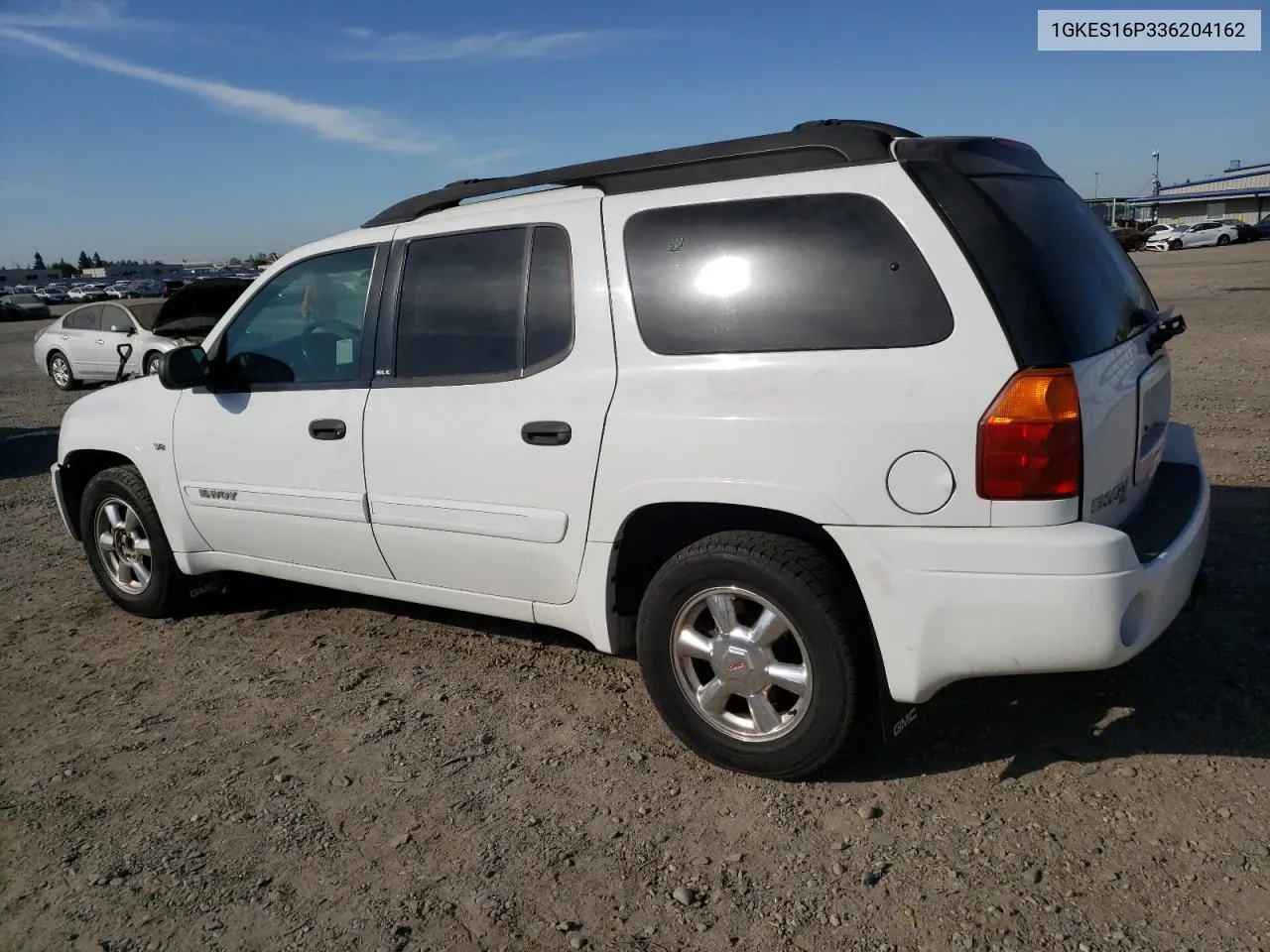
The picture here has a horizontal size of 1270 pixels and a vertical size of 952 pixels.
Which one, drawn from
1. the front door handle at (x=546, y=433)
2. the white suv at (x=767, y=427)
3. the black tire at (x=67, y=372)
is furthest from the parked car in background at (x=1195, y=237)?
the front door handle at (x=546, y=433)

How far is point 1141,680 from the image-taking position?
366 centimetres

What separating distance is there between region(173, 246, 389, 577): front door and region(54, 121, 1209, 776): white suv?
0.07 ft

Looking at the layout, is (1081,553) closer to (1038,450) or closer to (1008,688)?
(1038,450)

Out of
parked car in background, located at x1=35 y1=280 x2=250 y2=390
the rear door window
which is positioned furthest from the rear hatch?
the rear door window

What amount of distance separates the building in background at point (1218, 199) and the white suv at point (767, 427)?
76.8 m

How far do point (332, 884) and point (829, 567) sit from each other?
172cm

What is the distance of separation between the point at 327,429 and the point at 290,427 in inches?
9.8

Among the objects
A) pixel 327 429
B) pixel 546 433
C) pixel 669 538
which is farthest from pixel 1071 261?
pixel 327 429

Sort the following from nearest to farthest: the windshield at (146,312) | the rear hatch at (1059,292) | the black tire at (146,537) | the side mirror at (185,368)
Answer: the rear hatch at (1059,292) < the side mirror at (185,368) < the black tire at (146,537) < the windshield at (146,312)

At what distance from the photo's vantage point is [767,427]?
2.92 metres

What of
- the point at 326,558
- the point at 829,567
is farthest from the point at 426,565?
the point at 829,567

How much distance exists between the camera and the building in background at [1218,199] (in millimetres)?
72188

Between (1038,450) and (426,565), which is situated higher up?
(1038,450)

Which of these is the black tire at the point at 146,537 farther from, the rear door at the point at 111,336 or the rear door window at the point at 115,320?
the rear door window at the point at 115,320
